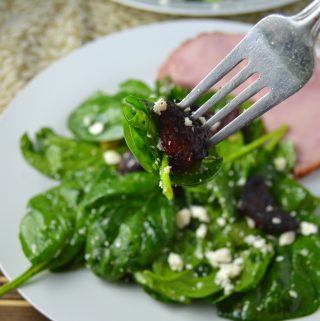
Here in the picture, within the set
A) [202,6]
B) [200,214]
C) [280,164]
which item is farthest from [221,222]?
[202,6]

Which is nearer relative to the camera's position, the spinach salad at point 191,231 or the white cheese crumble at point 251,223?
the spinach salad at point 191,231

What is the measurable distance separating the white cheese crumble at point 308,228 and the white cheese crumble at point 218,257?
0.65 feet

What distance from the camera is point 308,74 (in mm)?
1153

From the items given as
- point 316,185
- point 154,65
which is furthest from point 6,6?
point 316,185

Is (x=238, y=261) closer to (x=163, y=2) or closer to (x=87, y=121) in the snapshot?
(x=87, y=121)

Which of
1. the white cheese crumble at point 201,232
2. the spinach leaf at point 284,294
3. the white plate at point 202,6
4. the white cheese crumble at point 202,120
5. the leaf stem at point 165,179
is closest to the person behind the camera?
the leaf stem at point 165,179

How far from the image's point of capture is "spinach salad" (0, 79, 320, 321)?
4.76 feet

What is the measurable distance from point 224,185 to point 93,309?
0.44 metres

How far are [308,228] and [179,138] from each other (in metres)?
0.57

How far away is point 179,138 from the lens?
115 centimetres

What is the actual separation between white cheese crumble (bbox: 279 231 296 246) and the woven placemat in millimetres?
1056

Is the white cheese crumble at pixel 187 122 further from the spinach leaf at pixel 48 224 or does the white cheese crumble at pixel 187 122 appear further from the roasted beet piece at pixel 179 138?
the spinach leaf at pixel 48 224

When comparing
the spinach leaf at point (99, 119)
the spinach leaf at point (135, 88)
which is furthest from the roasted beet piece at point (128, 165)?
the spinach leaf at point (135, 88)

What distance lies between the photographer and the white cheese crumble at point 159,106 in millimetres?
1137
